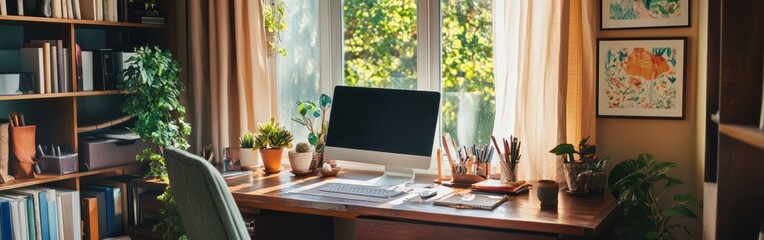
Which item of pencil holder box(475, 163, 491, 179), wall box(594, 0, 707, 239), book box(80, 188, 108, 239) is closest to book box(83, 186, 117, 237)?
book box(80, 188, 108, 239)

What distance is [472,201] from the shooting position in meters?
2.84

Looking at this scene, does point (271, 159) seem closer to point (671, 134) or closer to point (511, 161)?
point (511, 161)

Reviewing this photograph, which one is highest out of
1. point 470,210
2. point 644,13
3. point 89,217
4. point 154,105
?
point 644,13

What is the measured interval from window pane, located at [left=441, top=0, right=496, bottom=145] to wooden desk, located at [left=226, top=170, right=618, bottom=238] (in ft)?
1.84

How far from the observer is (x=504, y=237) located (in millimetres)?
2605

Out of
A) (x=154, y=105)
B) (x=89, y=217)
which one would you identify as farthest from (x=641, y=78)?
(x=89, y=217)

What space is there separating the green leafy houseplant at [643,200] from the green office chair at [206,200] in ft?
4.33

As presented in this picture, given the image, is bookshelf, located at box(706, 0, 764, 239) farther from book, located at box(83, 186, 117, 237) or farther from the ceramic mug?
book, located at box(83, 186, 117, 237)

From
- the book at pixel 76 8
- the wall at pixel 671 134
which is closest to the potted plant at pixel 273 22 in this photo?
the book at pixel 76 8

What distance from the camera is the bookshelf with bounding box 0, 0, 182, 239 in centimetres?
354

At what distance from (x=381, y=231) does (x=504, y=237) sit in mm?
438

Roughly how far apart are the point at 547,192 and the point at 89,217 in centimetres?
204

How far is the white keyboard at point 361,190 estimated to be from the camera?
3.02 meters

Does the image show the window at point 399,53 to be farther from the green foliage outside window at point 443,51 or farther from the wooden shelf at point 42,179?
the wooden shelf at point 42,179
